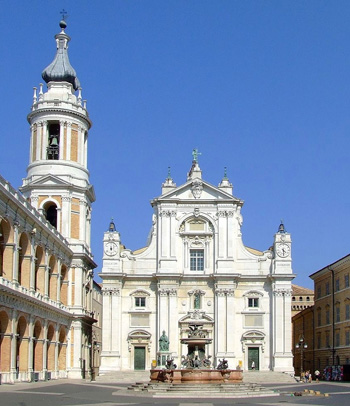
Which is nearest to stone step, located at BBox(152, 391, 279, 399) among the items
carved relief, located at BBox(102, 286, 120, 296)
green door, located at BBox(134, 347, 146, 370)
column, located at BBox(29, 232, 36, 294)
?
column, located at BBox(29, 232, 36, 294)

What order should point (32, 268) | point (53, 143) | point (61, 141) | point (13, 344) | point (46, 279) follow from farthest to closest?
point (53, 143) < point (61, 141) < point (46, 279) < point (32, 268) < point (13, 344)

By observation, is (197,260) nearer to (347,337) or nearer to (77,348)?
(77,348)

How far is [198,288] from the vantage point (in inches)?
3093

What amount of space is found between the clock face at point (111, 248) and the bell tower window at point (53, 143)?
1051 centimetres

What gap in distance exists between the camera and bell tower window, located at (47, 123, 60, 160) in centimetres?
7738


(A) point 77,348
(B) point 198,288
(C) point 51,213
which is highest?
(C) point 51,213

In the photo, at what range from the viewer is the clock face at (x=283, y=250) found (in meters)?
78.8

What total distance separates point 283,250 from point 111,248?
17883mm

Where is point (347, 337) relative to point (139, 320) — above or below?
below

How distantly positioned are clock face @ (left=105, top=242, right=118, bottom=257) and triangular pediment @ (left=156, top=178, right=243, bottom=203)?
6722mm

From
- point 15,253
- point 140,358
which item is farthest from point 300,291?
point 15,253

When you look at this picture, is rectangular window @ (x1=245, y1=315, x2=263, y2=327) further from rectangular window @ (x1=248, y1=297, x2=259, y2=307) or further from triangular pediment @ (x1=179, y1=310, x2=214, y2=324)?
triangular pediment @ (x1=179, y1=310, x2=214, y2=324)

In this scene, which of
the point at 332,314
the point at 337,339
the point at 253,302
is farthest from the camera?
the point at 332,314

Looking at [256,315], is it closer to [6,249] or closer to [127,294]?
[127,294]
